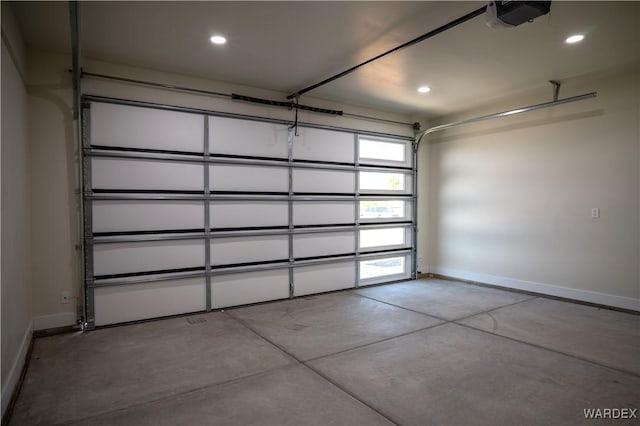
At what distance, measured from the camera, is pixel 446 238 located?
6625 millimetres

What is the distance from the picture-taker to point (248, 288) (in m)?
4.86

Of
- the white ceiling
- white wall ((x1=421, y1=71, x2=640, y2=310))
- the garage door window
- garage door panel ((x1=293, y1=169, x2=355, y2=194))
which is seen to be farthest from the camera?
the garage door window

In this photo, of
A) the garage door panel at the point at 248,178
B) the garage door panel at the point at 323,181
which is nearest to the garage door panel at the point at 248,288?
the garage door panel at the point at 248,178

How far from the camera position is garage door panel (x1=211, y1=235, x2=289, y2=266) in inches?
183

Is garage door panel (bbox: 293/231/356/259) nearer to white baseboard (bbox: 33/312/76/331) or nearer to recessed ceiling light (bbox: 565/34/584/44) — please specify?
white baseboard (bbox: 33/312/76/331)

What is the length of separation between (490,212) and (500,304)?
1644mm

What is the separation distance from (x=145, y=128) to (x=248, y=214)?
5.12 feet

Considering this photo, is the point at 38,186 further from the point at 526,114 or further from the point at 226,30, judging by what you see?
the point at 526,114

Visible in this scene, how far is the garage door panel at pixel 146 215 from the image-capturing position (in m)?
4.00

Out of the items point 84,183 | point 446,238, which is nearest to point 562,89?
point 446,238

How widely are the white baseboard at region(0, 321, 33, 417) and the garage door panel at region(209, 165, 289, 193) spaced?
7.56 ft

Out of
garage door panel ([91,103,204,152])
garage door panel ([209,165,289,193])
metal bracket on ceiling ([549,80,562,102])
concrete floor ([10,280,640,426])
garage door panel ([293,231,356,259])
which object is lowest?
concrete floor ([10,280,640,426])

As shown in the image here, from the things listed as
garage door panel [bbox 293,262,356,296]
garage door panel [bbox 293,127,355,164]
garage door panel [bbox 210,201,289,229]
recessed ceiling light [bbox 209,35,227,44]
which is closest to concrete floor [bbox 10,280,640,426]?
garage door panel [bbox 293,262,356,296]

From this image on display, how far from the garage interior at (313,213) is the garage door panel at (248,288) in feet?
0.09
